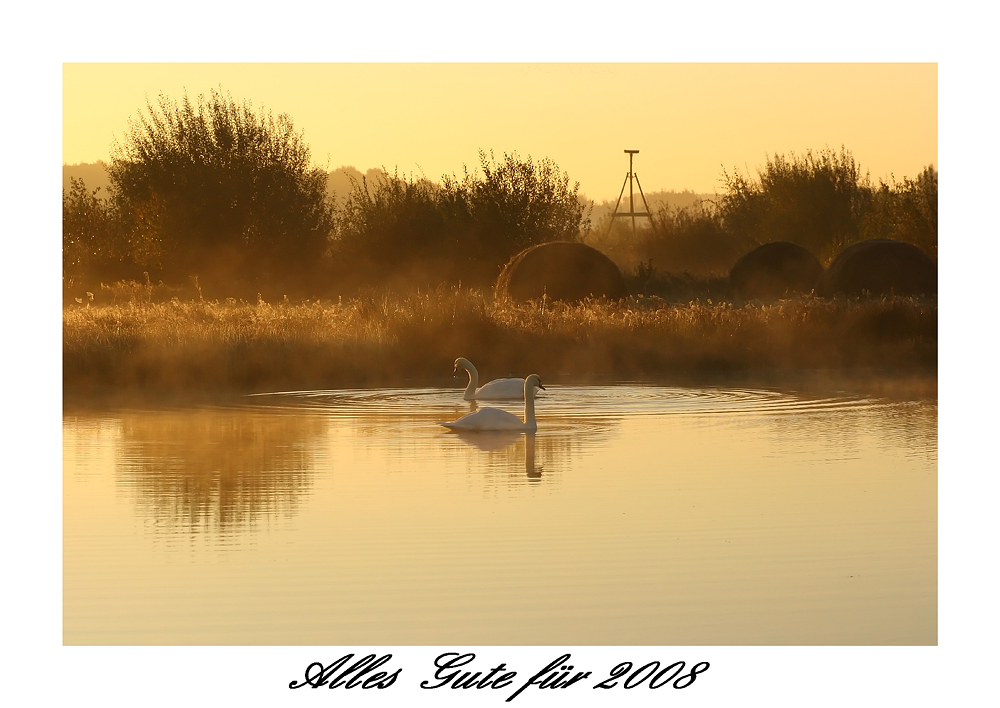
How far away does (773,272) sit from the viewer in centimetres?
3033

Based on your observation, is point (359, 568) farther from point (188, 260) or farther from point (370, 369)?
point (188, 260)

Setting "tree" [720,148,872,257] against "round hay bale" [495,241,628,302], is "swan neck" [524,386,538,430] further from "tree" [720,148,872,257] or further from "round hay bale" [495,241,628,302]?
"tree" [720,148,872,257]

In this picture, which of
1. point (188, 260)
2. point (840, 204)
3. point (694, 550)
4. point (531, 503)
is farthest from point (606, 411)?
point (840, 204)

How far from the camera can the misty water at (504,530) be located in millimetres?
6789

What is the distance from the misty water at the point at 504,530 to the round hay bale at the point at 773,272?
630 inches

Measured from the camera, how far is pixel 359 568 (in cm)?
779

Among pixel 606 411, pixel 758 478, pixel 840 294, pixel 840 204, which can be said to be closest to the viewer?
pixel 758 478

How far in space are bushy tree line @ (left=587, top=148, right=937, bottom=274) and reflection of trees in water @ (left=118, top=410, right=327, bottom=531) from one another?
22.1 m

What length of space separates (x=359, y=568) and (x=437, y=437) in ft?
16.6

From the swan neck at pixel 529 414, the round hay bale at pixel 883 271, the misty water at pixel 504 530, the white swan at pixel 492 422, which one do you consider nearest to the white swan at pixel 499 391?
the misty water at pixel 504 530

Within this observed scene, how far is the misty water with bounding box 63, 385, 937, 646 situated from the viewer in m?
6.79

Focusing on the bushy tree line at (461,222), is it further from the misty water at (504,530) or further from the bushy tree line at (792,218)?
the misty water at (504,530)

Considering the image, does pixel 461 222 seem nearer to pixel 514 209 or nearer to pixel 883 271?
pixel 514 209

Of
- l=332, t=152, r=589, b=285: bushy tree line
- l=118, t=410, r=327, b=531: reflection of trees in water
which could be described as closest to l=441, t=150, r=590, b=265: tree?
l=332, t=152, r=589, b=285: bushy tree line
